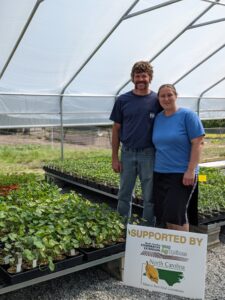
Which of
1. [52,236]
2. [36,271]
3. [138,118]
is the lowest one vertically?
[36,271]

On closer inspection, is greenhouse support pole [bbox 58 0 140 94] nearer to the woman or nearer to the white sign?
the woman

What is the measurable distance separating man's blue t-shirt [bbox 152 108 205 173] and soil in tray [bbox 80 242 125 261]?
71 centimetres

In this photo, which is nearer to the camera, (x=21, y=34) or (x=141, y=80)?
(x=141, y=80)

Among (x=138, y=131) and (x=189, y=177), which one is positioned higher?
(x=138, y=131)

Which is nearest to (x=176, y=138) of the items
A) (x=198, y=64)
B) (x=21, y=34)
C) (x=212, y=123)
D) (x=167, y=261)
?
(x=167, y=261)

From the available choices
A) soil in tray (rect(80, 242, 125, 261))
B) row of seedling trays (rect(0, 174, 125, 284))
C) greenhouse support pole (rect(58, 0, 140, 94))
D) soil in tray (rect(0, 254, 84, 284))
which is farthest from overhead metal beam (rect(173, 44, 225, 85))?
soil in tray (rect(0, 254, 84, 284))

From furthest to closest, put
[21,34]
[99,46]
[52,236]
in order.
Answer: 1. [99,46]
2. [21,34]
3. [52,236]

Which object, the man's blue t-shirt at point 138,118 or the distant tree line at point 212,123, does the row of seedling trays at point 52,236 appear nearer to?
the man's blue t-shirt at point 138,118

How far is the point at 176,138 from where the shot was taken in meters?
2.79

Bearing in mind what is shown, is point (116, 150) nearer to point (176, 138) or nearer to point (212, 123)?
point (176, 138)

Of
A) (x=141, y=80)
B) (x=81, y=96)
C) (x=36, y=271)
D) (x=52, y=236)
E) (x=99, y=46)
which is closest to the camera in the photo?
(x=36, y=271)

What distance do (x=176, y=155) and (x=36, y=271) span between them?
1.36 m

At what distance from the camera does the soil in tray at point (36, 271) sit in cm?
236

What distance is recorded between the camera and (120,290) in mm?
2811
